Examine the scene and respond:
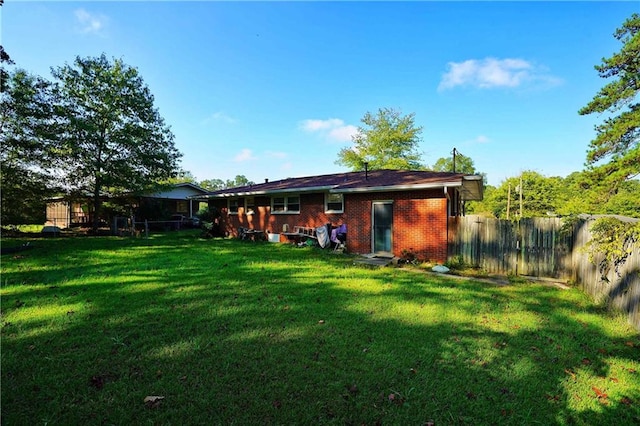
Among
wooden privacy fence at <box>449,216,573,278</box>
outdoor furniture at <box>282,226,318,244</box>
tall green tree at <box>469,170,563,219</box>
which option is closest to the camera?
wooden privacy fence at <box>449,216,573,278</box>

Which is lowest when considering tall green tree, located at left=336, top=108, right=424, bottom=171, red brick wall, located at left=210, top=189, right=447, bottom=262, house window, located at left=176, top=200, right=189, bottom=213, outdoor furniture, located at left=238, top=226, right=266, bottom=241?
outdoor furniture, located at left=238, top=226, right=266, bottom=241

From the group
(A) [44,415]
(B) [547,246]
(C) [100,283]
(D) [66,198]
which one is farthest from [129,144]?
(B) [547,246]

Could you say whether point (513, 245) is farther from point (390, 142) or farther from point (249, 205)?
point (390, 142)

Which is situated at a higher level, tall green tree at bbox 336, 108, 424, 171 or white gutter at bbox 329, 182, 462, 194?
tall green tree at bbox 336, 108, 424, 171

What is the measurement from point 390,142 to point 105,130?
2698cm

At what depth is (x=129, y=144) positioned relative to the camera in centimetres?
1716

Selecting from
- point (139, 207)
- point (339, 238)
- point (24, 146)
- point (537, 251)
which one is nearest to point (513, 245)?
point (537, 251)

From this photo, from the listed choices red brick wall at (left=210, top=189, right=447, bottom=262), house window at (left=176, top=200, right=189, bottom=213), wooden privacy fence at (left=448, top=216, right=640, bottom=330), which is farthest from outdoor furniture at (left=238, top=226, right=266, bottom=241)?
house window at (left=176, top=200, right=189, bottom=213)

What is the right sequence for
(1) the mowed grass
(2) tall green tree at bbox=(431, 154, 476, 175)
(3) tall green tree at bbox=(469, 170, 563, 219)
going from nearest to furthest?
(1) the mowed grass → (3) tall green tree at bbox=(469, 170, 563, 219) → (2) tall green tree at bbox=(431, 154, 476, 175)

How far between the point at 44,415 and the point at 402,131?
34843mm

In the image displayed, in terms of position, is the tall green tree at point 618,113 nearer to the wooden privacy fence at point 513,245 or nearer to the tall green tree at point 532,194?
the wooden privacy fence at point 513,245

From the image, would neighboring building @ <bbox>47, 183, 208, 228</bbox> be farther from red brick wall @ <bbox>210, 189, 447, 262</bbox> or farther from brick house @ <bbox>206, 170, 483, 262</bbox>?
red brick wall @ <bbox>210, 189, 447, 262</bbox>

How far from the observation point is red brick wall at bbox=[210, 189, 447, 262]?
30.7 ft

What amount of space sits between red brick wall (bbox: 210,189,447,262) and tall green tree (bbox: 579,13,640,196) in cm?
634
